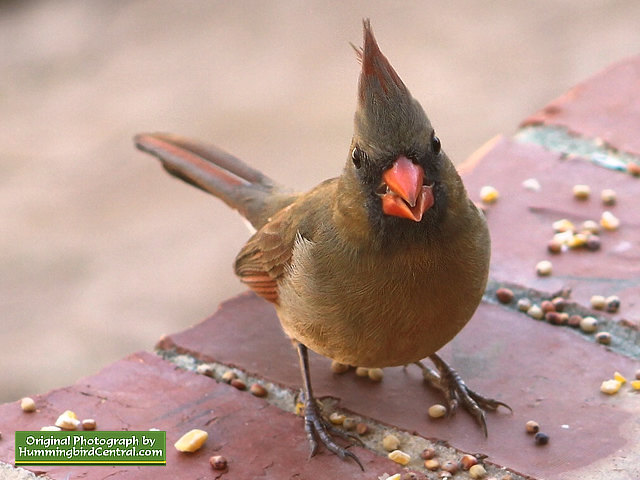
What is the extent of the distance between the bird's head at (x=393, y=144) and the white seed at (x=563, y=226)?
95cm

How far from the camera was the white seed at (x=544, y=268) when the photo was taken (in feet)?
10.8

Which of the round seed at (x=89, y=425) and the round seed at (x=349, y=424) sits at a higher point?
the round seed at (x=89, y=425)

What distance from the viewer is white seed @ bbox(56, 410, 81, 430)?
9.41ft

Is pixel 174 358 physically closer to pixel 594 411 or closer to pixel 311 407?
pixel 311 407

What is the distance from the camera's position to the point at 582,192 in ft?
11.7

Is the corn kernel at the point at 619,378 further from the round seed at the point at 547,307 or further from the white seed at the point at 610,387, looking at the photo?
the round seed at the point at 547,307

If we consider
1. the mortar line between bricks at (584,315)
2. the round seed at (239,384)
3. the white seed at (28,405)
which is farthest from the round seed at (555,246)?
the white seed at (28,405)

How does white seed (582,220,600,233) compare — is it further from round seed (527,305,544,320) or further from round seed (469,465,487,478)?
round seed (469,465,487,478)

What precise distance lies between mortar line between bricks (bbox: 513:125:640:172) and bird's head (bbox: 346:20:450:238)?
126cm

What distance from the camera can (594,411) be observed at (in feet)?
9.25

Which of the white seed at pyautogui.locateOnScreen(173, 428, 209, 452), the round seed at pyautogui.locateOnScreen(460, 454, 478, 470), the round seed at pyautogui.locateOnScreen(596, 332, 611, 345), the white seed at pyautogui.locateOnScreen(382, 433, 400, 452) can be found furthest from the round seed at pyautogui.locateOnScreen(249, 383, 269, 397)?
the round seed at pyautogui.locateOnScreen(596, 332, 611, 345)

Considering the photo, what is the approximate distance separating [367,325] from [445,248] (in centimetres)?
29

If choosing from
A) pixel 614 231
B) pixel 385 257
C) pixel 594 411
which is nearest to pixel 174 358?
pixel 385 257

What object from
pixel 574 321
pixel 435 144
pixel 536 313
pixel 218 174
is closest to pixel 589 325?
pixel 574 321
